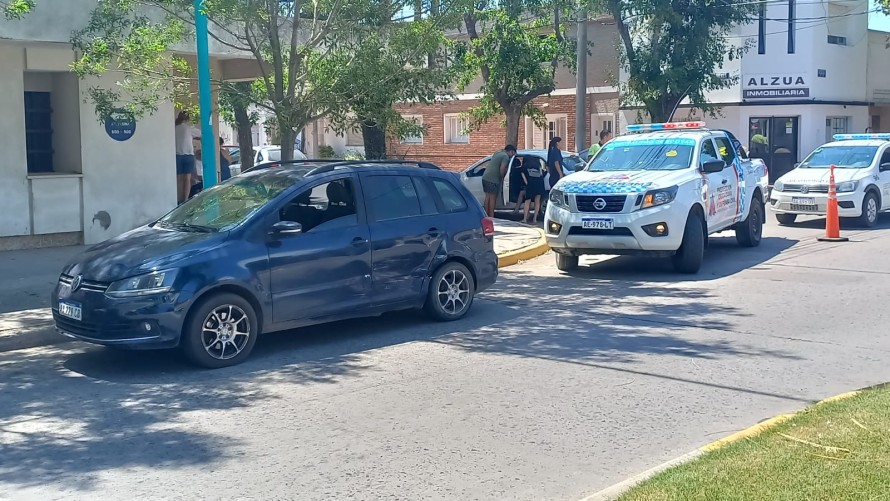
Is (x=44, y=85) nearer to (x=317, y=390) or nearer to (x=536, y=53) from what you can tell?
(x=317, y=390)

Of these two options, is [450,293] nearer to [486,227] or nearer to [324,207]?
[486,227]

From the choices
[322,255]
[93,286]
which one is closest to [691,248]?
[322,255]

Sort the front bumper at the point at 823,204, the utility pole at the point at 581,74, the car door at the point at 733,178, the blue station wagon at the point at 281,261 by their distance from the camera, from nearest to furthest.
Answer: the blue station wagon at the point at 281,261
the car door at the point at 733,178
the front bumper at the point at 823,204
the utility pole at the point at 581,74

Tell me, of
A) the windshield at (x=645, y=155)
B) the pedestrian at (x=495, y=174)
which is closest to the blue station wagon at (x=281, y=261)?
the windshield at (x=645, y=155)

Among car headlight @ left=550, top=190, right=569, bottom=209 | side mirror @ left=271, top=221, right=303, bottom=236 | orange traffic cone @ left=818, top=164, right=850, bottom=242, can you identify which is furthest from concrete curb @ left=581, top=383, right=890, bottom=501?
orange traffic cone @ left=818, top=164, right=850, bottom=242

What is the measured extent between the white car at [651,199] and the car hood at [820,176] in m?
4.21

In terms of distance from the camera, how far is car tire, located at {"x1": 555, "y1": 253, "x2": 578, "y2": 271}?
13.8 m

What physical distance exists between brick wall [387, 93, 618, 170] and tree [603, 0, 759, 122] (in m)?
8.13

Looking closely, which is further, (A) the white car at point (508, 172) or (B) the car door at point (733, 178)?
(A) the white car at point (508, 172)

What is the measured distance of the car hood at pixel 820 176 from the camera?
729 inches

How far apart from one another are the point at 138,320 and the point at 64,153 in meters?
8.39

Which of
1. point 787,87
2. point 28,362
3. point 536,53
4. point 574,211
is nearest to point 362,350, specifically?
point 28,362

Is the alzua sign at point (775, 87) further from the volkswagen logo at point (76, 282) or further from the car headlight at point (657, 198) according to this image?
the volkswagen logo at point (76, 282)

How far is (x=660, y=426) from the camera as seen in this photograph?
663 centimetres
